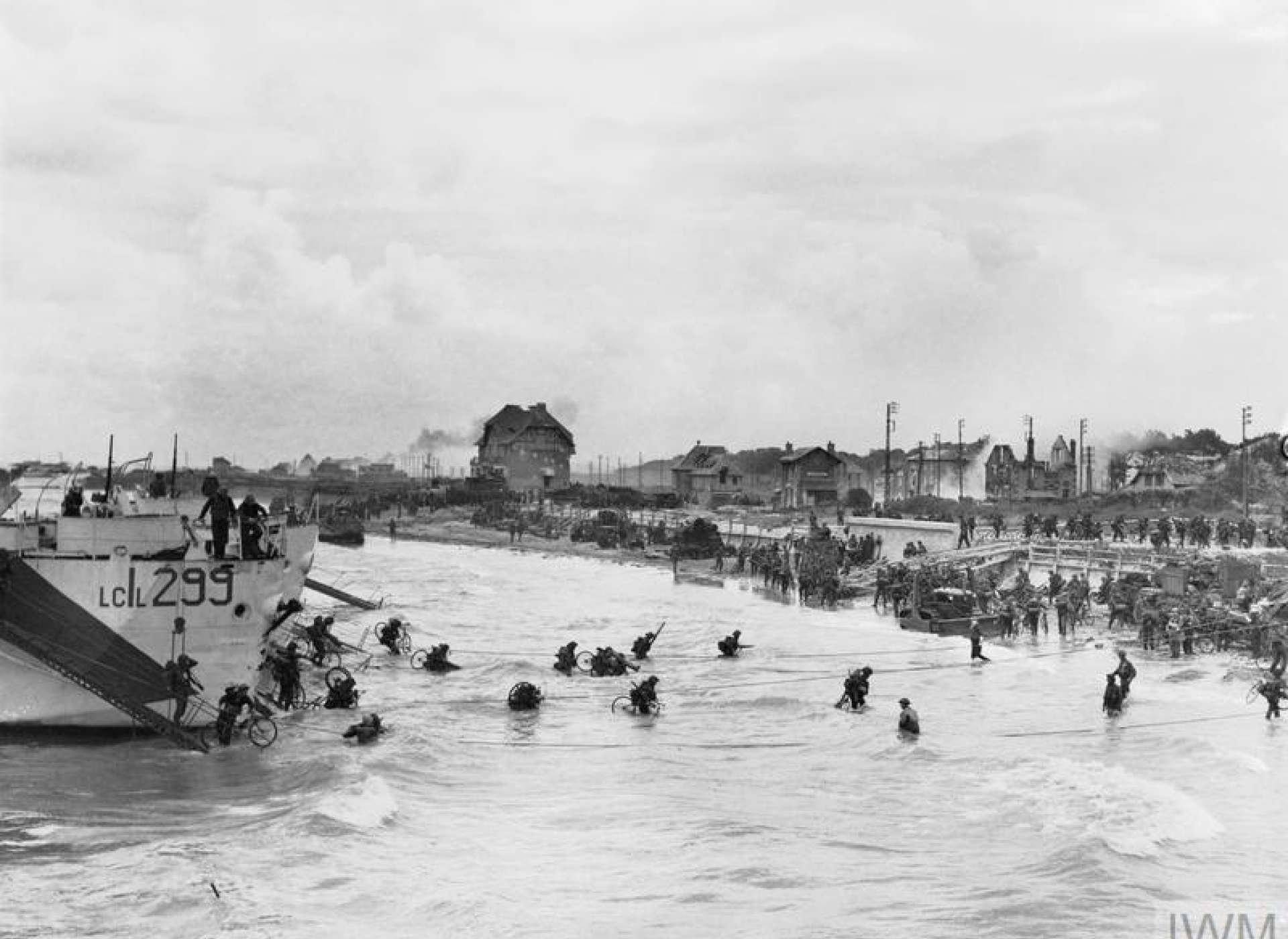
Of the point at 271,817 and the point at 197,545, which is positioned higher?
the point at 197,545

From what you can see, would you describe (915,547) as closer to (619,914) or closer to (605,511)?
(605,511)

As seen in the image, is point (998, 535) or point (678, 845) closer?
point (678, 845)

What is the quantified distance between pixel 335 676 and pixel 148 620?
373 inches

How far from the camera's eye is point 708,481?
133375mm

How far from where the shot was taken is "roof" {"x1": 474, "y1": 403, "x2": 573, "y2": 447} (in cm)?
14225

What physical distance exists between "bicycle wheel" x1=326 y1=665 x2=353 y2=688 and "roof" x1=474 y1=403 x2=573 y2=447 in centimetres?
10580

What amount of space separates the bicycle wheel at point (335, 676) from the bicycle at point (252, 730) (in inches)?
152

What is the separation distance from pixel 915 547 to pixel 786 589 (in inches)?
319

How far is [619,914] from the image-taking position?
1619 centimetres

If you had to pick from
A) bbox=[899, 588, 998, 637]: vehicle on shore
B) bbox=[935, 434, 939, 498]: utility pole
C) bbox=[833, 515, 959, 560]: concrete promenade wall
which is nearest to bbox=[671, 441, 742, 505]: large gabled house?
bbox=[935, 434, 939, 498]: utility pole

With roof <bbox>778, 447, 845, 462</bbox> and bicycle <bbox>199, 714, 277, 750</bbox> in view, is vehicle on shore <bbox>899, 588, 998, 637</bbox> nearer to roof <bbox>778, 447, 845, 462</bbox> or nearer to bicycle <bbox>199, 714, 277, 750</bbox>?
bicycle <bbox>199, 714, 277, 750</bbox>

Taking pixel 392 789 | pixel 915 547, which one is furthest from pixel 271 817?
pixel 915 547

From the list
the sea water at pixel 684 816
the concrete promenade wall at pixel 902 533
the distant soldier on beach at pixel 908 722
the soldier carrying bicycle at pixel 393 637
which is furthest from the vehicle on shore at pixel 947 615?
the soldier carrying bicycle at pixel 393 637

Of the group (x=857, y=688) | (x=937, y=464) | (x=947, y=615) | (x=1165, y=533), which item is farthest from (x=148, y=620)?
(x=937, y=464)
